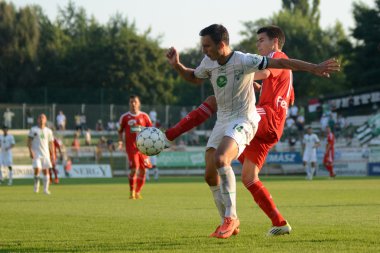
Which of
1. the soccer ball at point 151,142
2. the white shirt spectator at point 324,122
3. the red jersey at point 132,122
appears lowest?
the white shirt spectator at point 324,122

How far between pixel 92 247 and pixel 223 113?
226 centimetres

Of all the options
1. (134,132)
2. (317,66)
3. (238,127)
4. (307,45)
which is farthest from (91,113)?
(307,45)

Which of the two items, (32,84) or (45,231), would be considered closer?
(45,231)

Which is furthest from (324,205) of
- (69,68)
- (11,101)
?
(69,68)

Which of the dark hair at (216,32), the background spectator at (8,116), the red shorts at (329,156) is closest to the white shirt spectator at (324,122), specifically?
the red shorts at (329,156)

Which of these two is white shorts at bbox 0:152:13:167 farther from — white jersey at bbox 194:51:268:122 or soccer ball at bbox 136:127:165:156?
white jersey at bbox 194:51:268:122

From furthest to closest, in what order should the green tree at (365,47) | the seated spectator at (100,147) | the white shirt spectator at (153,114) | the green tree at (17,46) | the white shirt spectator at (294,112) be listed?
the green tree at (17,46) < the green tree at (365,47) < the white shirt spectator at (294,112) < the white shirt spectator at (153,114) < the seated spectator at (100,147)

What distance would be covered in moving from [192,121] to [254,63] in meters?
1.42

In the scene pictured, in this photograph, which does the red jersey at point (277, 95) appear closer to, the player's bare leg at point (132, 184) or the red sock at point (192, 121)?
the red sock at point (192, 121)

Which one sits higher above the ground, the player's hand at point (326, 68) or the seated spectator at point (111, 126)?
the player's hand at point (326, 68)

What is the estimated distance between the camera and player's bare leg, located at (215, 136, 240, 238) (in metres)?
9.84

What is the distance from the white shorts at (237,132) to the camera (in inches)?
392

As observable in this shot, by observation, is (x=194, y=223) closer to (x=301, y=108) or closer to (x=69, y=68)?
(x=301, y=108)

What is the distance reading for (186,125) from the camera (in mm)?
10945
